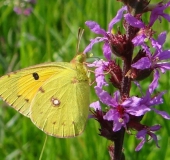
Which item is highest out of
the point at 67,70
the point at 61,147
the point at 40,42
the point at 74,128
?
the point at 67,70

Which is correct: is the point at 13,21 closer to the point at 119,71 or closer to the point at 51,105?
the point at 51,105

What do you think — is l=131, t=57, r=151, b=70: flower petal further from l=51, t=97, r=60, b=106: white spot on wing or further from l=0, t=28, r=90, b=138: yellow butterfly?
l=51, t=97, r=60, b=106: white spot on wing

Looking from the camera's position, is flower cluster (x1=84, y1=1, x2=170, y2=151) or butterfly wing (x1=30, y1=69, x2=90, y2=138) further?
butterfly wing (x1=30, y1=69, x2=90, y2=138)

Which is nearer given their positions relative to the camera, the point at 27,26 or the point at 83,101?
the point at 83,101

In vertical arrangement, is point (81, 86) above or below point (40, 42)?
above

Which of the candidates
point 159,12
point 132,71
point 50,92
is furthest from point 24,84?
point 159,12

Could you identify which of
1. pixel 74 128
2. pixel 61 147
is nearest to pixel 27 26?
pixel 61 147

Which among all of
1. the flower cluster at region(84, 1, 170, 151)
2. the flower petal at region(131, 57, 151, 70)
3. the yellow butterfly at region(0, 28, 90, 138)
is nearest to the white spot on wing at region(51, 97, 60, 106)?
the yellow butterfly at region(0, 28, 90, 138)
